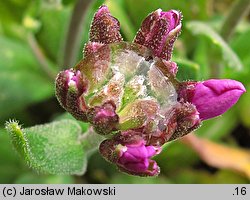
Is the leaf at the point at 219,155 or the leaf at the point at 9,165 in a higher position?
the leaf at the point at 219,155

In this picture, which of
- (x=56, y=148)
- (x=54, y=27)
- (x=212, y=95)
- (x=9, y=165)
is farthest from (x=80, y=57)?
(x=212, y=95)

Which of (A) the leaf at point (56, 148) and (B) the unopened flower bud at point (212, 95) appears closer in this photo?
(B) the unopened flower bud at point (212, 95)

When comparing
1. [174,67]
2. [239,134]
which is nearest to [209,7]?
[239,134]

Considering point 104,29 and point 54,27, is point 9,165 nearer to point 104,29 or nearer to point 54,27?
point 54,27

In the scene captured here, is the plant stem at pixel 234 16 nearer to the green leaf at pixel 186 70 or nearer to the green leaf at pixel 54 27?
the green leaf at pixel 186 70

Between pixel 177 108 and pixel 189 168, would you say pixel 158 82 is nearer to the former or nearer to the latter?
pixel 177 108

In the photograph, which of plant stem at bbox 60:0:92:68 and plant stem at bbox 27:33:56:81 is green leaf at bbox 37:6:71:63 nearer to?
plant stem at bbox 27:33:56:81

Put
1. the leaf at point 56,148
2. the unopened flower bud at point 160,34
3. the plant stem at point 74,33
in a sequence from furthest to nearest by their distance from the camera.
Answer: the plant stem at point 74,33 < the leaf at point 56,148 < the unopened flower bud at point 160,34

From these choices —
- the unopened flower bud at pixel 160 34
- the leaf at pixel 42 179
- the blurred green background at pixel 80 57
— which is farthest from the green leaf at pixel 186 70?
the leaf at pixel 42 179
